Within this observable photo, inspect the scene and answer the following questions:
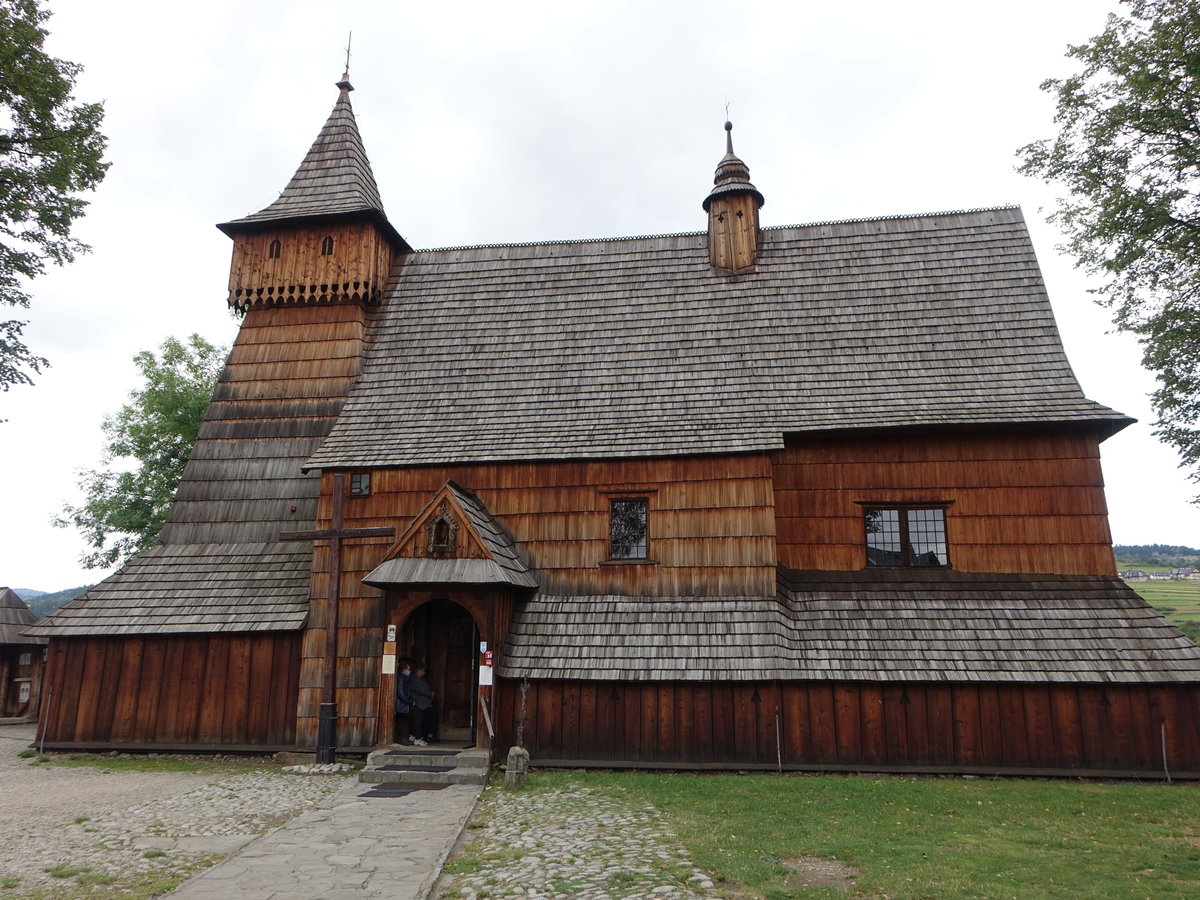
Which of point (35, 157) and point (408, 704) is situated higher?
point (35, 157)

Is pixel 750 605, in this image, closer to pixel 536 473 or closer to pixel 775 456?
pixel 775 456

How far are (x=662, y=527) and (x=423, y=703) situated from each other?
512cm

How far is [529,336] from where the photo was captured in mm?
16453

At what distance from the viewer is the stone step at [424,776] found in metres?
11.2

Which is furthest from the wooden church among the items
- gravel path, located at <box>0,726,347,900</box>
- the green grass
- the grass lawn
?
the green grass

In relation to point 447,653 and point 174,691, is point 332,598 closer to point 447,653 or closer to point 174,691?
point 447,653

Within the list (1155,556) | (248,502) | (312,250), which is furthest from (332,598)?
(1155,556)

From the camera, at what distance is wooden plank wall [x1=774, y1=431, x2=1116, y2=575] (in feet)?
43.2

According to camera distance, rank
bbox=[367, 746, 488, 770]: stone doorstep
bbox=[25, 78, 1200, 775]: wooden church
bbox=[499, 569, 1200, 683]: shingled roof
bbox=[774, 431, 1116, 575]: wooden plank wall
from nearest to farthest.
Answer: bbox=[367, 746, 488, 770]: stone doorstep < bbox=[499, 569, 1200, 683]: shingled roof < bbox=[25, 78, 1200, 775]: wooden church < bbox=[774, 431, 1116, 575]: wooden plank wall

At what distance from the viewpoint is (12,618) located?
72.0 feet

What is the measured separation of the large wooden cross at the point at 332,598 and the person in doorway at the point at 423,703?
1469 mm

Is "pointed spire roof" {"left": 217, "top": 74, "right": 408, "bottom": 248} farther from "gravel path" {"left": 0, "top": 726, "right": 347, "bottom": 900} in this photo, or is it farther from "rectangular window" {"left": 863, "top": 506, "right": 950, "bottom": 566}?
"rectangular window" {"left": 863, "top": 506, "right": 950, "bottom": 566}

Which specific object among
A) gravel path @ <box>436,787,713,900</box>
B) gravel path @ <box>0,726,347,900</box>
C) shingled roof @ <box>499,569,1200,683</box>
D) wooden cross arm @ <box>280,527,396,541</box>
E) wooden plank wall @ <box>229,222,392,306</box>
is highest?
wooden plank wall @ <box>229,222,392,306</box>

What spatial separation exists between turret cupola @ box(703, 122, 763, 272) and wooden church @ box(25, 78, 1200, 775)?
66mm
